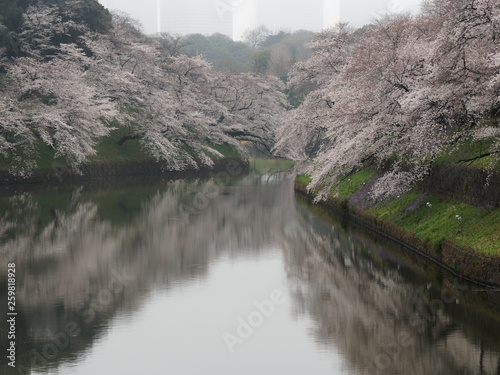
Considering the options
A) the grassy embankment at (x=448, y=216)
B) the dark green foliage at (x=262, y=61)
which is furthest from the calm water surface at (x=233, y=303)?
the dark green foliage at (x=262, y=61)

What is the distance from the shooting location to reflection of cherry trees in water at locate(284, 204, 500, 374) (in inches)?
437

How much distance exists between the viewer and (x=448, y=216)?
19438mm

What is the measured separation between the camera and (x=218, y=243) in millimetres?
23875

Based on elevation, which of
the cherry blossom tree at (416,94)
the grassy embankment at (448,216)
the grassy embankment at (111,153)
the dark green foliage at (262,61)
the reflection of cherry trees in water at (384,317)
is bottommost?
the grassy embankment at (111,153)

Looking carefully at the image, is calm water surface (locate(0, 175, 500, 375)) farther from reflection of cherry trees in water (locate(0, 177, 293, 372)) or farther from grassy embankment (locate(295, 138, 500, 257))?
grassy embankment (locate(295, 138, 500, 257))

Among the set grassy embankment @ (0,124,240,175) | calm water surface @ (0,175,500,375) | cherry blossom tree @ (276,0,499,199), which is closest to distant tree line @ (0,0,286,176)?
grassy embankment @ (0,124,240,175)

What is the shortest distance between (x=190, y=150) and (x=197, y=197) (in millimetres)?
24994

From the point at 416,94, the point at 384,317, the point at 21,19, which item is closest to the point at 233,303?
the point at 384,317

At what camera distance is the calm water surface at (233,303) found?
37.3ft

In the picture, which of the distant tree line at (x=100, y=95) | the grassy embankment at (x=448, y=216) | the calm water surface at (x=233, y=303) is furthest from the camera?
the distant tree line at (x=100, y=95)

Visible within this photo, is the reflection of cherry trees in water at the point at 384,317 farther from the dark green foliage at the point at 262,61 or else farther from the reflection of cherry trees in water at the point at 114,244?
the dark green foliage at the point at 262,61

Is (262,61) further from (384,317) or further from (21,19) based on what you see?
(384,317)

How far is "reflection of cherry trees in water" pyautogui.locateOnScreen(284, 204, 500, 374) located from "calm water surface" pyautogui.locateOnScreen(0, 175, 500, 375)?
0.13 feet

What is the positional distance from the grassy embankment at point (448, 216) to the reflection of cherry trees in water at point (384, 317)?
4.74ft
